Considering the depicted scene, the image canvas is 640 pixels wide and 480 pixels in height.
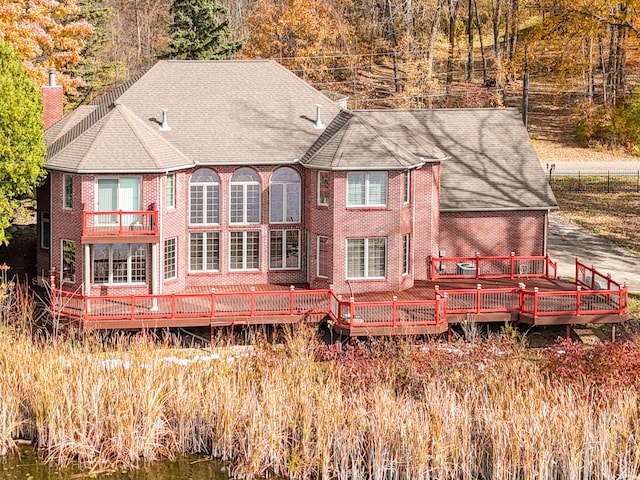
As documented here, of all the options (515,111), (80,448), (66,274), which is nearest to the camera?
(80,448)

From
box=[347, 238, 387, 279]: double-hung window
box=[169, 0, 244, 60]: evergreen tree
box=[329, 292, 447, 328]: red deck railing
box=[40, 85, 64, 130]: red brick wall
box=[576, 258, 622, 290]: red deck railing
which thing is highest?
box=[169, 0, 244, 60]: evergreen tree

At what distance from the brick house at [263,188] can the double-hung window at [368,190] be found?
0.04 meters

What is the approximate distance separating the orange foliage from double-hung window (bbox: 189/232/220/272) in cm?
1074

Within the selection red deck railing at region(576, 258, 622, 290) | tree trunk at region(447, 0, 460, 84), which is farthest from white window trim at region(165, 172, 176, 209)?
tree trunk at region(447, 0, 460, 84)

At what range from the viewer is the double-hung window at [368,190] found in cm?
3166

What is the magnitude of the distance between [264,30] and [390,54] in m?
12.9

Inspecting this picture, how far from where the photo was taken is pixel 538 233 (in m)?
35.2

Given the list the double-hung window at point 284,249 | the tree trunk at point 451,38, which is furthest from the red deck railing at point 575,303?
the tree trunk at point 451,38

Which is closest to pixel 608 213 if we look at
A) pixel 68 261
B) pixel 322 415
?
pixel 68 261

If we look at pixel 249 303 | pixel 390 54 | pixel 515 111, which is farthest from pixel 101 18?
pixel 249 303

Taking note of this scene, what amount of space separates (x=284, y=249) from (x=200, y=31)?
29.6m

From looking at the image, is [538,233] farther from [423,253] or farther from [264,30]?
[264,30]

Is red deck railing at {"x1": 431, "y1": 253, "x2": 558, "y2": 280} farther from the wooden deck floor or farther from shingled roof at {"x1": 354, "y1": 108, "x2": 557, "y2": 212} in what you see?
shingled roof at {"x1": 354, "y1": 108, "x2": 557, "y2": 212}

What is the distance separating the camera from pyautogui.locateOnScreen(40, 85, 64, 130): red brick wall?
116ft
